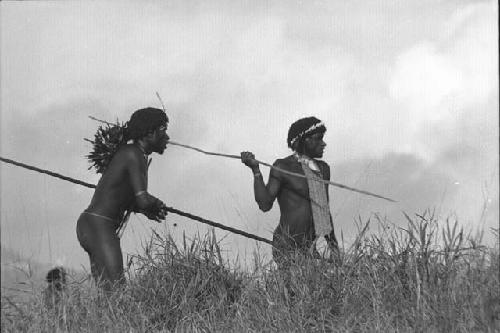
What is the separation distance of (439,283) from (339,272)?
0.87 m

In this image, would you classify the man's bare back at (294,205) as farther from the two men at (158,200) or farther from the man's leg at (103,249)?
the man's leg at (103,249)

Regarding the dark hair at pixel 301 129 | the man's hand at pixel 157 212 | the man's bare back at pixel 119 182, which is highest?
the dark hair at pixel 301 129

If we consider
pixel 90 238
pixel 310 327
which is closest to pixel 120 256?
pixel 90 238

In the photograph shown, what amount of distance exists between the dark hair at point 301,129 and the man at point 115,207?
1.33m

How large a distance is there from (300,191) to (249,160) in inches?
21.8

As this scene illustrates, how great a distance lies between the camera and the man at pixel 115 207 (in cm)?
714

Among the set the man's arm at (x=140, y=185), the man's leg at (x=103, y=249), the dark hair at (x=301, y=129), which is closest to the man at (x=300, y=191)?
the dark hair at (x=301, y=129)

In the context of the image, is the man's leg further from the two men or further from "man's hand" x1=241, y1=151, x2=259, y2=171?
"man's hand" x1=241, y1=151, x2=259, y2=171

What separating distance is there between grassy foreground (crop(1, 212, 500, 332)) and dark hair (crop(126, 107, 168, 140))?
95cm

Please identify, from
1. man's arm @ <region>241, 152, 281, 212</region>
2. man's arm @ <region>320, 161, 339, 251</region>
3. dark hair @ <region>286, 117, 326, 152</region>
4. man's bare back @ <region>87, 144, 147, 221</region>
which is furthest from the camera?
dark hair @ <region>286, 117, 326, 152</region>

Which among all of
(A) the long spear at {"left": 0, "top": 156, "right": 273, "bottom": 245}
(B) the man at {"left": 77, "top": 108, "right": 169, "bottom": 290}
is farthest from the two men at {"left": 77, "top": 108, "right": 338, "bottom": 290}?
(A) the long spear at {"left": 0, "top": 156, "right": 273, "bottom": 245}

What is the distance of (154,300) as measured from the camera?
694cm

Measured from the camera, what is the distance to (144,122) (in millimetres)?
7441

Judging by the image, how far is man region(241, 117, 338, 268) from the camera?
24.8 feet
